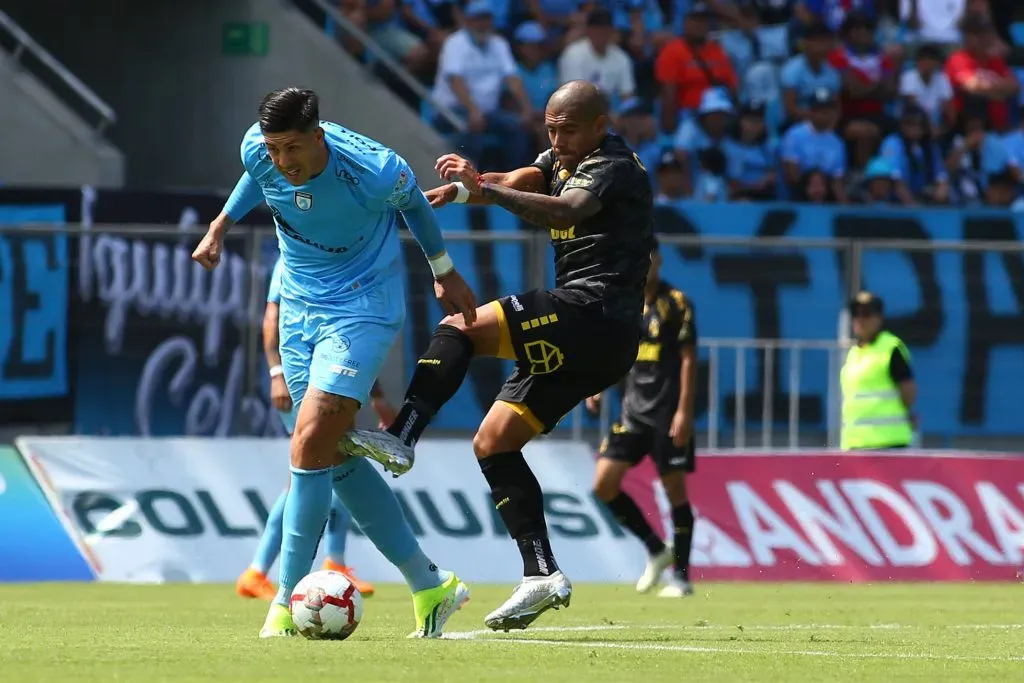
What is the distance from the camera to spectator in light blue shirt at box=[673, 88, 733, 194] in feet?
→ 62.2

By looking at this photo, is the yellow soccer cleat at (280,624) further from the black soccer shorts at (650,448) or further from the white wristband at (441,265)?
the black soccer shorts at (650,448)

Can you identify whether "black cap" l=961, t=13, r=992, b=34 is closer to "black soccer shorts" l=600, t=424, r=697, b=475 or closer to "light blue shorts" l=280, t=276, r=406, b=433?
"black soccer shorts" l=600, t=424, r=697, b=475

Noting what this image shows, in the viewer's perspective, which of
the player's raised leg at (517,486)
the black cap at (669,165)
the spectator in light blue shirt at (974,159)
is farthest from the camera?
the spectator in light blue shirt at (974,159)

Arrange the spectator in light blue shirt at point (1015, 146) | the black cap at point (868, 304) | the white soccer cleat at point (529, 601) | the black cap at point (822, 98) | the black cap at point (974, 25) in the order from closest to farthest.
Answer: the white soccer cleat at point (529, 601)
the black cap at point (868, 304)
the black cap at point (822, 98)
the spectator in light blue shirt at point (1015, 146)
the black cap at point (974, 25)

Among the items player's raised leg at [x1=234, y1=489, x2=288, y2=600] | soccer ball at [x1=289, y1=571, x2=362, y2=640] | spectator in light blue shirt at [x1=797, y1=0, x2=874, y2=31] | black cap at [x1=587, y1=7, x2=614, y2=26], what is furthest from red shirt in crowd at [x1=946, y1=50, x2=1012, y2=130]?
soccer ball at [x1=289, y1=571, x2=362, y2=640]

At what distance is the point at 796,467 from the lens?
14.4 m

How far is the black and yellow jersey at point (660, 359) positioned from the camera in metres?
12.9

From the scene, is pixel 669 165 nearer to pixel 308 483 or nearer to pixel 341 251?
pixel 341 251

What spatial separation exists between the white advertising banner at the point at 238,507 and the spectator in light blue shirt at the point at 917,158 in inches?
284

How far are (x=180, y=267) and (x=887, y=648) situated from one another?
7.77 metres

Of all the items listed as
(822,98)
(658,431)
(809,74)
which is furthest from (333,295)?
(809,74)

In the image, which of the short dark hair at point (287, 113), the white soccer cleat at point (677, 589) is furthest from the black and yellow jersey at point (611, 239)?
the white soccer cleat at point (677, 589)

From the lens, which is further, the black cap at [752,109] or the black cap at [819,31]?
the black cap at [819,31]

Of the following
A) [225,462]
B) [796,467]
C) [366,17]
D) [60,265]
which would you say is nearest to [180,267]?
[60,265]
